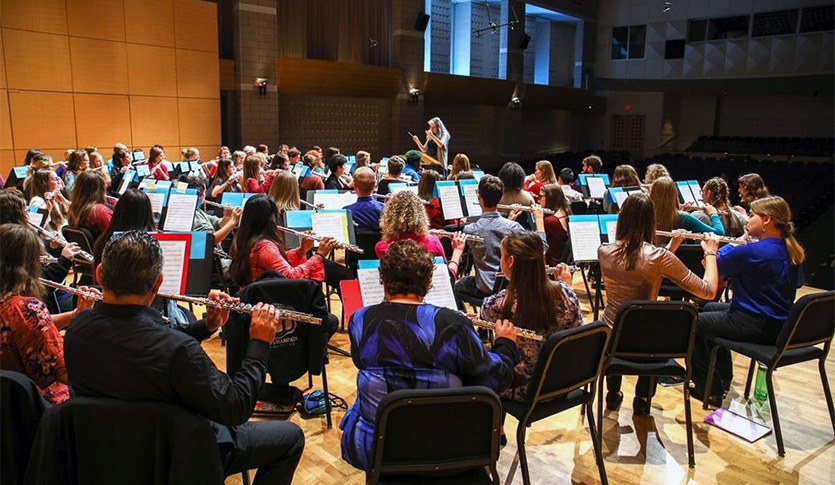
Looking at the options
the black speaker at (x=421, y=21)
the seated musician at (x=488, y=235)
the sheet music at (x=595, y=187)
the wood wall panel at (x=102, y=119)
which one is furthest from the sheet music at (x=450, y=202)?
the black speaker at (x=421, y=21)

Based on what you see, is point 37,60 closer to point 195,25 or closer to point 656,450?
point 195,25

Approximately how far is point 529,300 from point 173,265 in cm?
202

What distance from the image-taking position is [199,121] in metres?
12.4

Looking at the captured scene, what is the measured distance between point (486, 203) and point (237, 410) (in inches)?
117

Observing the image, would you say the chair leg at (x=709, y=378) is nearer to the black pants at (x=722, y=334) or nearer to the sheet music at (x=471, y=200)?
the black pants at (x=722, y=334)

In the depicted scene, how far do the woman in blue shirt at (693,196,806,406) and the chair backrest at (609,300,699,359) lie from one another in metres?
0.71

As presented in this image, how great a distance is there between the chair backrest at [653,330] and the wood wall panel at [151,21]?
11335 millimetres

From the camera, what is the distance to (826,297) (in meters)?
3.24

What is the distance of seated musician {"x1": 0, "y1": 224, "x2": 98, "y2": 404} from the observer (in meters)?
2.29

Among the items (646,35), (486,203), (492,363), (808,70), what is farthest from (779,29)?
(492,363)

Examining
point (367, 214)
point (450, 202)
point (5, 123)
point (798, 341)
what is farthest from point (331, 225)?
point (5, 123)

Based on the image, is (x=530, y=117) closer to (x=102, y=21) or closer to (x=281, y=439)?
(x=102, y=21)

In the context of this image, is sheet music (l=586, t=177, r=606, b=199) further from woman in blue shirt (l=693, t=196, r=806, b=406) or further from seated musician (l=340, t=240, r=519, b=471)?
seated musician (l=340, t=240, r=519, b=471)

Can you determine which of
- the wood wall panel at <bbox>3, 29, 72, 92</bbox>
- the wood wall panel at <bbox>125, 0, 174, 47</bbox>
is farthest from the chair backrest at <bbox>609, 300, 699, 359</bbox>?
the wood wall panel at <bbox>125, 0, 174, 47</bbox>
